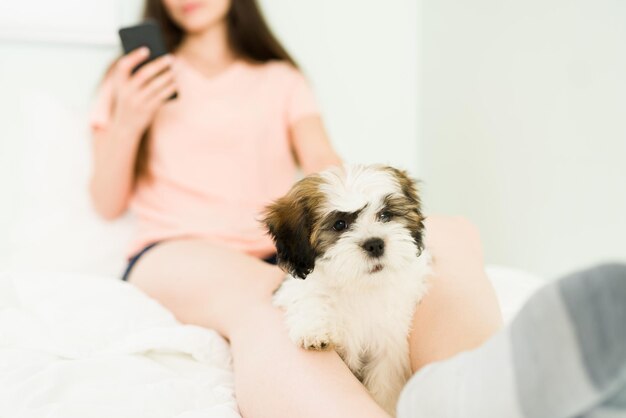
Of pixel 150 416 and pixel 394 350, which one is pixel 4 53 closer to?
pixel 150 416

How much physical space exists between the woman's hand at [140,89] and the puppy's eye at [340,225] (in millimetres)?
1024

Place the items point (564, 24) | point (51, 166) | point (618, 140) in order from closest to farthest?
point (618, 140)
point (564, 24)
point (51, 166)

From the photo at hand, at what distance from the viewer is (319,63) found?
2.67m

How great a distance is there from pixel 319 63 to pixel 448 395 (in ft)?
7.05

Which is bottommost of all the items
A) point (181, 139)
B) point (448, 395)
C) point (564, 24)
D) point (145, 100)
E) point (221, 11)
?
point (448, 395)

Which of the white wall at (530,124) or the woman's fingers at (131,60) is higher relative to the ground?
the woman's fingers at (131,60)

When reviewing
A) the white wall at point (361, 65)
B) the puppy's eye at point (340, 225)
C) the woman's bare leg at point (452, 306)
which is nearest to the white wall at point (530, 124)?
the white wall at point (361, 65)

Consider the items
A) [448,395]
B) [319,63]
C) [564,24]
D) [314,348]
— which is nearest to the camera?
[448,395]

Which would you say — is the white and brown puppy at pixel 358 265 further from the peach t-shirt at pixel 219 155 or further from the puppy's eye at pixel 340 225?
the peach t-shirt at pixel 219 155

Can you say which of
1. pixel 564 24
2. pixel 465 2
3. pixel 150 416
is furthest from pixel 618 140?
pixel 150 416

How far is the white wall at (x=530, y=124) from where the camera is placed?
183cm

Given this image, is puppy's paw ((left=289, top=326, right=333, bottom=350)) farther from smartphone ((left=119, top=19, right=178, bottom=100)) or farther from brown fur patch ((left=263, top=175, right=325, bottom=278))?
smartphone ((left=119, top=19, right=178, bottom=100))

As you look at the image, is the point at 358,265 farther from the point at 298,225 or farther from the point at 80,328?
the point at 80,328

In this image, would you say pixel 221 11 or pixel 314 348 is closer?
pixel 314 348
